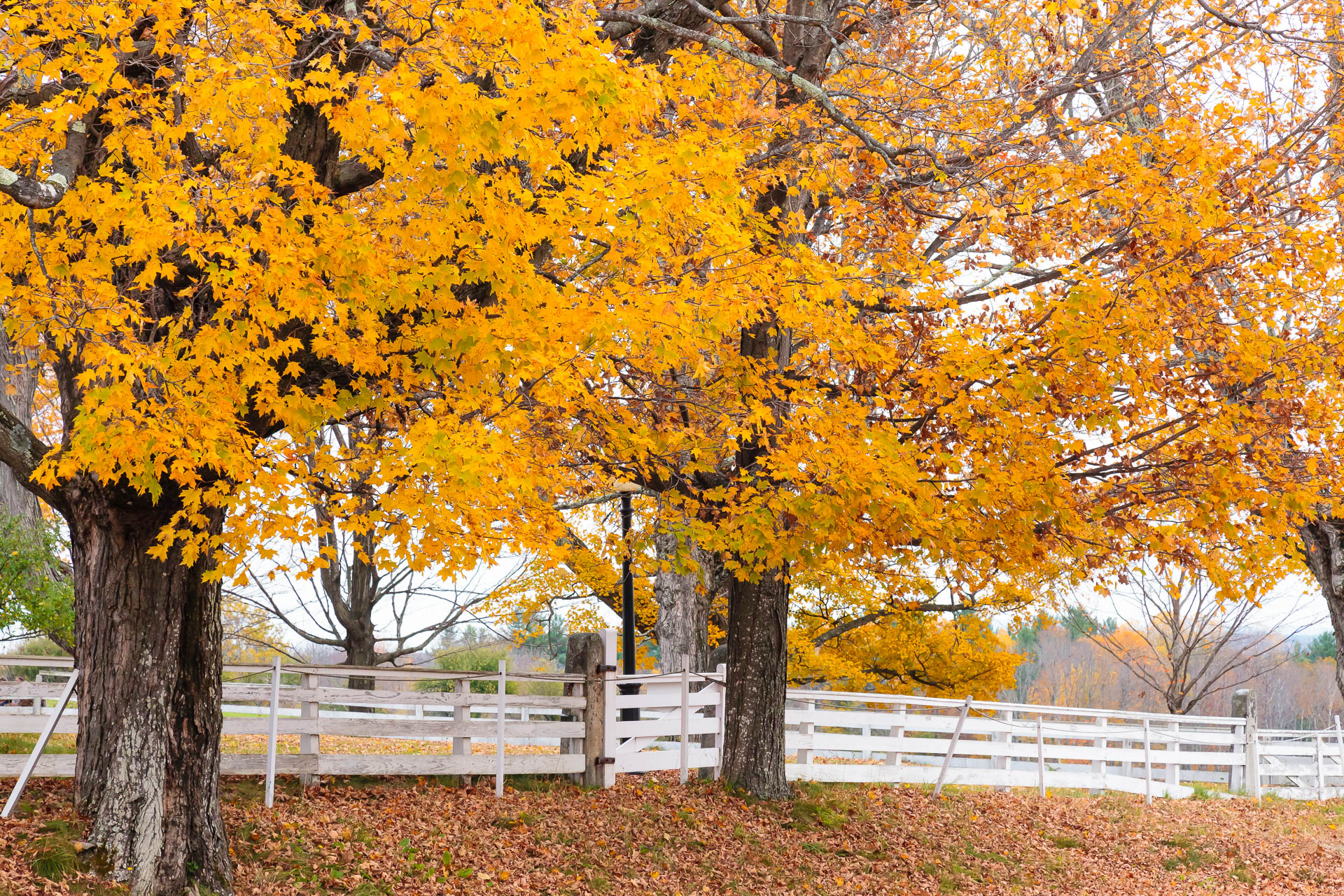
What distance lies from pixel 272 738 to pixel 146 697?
2.02 meters

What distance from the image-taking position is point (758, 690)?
10.7 m

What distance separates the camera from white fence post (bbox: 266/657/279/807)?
27.8ft

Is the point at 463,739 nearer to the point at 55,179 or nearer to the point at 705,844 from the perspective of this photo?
the point at 705,844

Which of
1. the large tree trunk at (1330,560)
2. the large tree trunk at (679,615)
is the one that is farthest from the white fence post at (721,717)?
the large tree trunk at (1330,560)

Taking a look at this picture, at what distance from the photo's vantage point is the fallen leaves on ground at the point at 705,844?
24.5 feet

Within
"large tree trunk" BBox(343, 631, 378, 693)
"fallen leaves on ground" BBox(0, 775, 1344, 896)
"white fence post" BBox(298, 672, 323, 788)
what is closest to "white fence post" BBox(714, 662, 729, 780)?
"fallen leaves on ground" BBox(0, 775, 1344, 896)

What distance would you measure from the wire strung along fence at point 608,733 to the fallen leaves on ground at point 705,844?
0.89 feet

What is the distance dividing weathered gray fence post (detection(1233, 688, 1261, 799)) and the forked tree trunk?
932 cm

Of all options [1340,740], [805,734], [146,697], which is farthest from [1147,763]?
[146,697]

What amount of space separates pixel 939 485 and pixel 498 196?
167 inches

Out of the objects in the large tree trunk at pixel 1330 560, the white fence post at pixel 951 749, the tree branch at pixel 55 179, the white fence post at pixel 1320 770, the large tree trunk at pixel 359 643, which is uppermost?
the tree branch at pixel 55 179

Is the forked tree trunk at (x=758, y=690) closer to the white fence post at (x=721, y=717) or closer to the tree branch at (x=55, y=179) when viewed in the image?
the white fence post at (x=721, y=717)

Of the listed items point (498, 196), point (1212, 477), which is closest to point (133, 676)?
point (498, 196)

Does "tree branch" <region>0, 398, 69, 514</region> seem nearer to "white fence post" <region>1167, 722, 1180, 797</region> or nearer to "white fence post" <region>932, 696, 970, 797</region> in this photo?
"white fence post" <region>932, 696, 970, 797</region>
